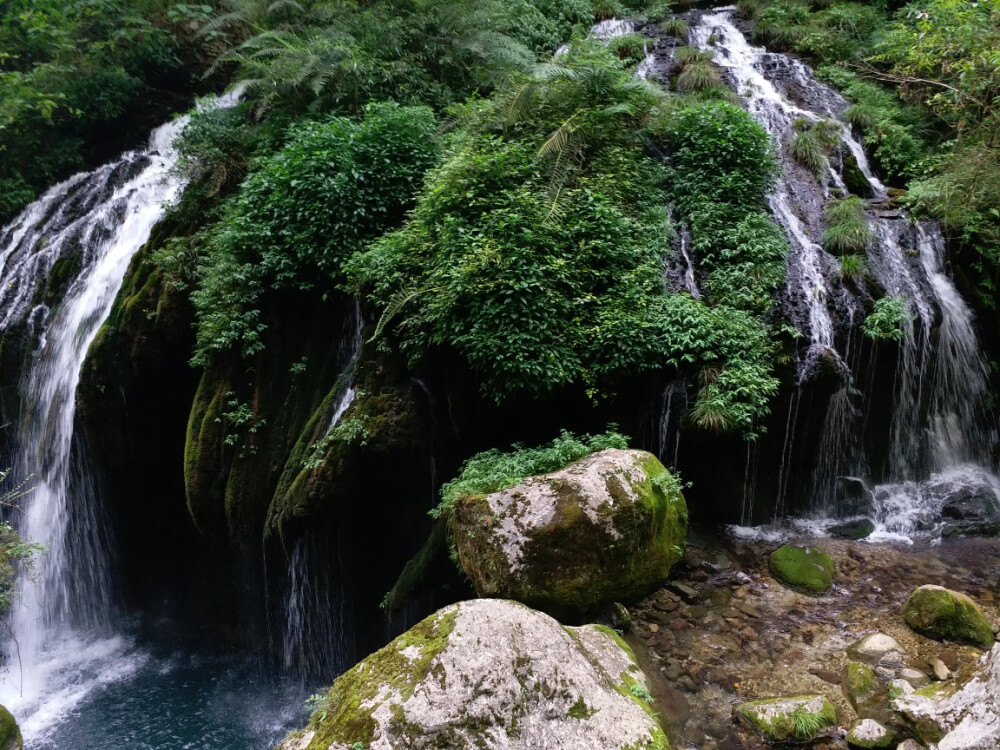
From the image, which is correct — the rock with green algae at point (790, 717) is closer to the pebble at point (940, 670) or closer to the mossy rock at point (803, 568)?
the pebble at point (940, 670)

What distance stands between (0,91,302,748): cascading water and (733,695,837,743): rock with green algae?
6.82 metres

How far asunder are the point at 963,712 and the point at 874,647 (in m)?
1.42

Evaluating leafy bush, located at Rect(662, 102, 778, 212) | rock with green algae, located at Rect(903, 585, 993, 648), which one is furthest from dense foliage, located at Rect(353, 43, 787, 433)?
rock with green algae, located at Rect(903, 585, 993, 648)

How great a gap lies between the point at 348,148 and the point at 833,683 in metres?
7.67

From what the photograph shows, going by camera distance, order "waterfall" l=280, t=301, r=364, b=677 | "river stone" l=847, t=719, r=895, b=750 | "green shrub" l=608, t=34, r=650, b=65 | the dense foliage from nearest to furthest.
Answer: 1. "river stone" l=847, t=719, r=895, b=750
2. the dense foliage
3. "waterfall" l=280, t=301, r=364, b=677
4. "green shrub" l=608, t=34, r=650, b=65

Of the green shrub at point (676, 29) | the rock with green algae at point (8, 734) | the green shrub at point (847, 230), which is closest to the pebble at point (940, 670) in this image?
the green shrub at point (847, 230)

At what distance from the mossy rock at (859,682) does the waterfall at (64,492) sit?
29.6 ft

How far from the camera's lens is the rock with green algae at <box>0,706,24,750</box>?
17.8 ft

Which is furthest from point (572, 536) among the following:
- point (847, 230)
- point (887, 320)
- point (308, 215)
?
point (847, 230)

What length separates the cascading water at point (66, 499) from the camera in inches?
317

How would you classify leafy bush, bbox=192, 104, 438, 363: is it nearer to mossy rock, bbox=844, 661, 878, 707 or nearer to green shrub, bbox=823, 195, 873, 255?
green shrub, bbox=823, 195, 873, 255

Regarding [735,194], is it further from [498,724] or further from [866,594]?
[498,724]

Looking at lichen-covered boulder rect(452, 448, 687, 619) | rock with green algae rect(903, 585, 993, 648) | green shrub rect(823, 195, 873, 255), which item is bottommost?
rock with green algae rect(903, 585, 993, 648)

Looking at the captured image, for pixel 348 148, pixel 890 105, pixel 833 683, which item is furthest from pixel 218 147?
pixel 890 105
